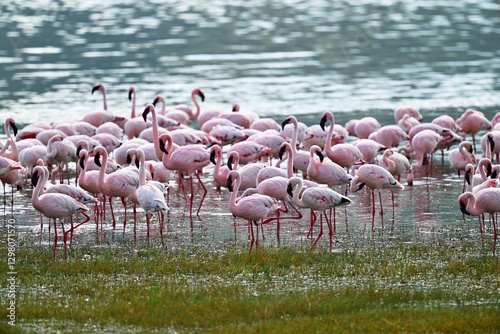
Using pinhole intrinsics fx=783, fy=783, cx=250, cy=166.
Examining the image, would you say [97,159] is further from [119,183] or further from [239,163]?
[239,163]

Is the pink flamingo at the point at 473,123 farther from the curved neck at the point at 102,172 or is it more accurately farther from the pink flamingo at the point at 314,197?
the curved neck at the point at 102,172

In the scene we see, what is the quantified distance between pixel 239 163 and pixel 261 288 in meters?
5.58

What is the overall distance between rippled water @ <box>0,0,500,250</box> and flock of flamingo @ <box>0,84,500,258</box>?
1.95ft

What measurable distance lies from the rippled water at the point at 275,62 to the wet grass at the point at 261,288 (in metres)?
1.46

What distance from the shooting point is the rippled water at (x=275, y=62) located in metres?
20.3

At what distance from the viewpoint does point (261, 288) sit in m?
7.63

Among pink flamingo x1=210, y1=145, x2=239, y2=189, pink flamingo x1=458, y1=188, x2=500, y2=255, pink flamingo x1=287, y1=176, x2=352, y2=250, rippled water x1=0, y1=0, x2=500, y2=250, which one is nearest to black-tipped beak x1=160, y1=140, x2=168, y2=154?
pink flamingo x1=210, y1=145, x2=239, y2=189

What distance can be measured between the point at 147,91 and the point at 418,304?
17864 mm

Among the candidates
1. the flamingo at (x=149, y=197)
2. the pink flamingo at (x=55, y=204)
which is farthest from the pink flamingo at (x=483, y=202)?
the pink flamingo at (x=55, y=204)

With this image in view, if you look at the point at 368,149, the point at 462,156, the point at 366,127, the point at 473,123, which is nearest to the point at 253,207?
the point at 368,149

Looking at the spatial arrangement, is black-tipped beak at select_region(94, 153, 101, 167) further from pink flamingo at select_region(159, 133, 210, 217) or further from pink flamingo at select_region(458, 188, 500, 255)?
pink flamingo at select_region(458, 188, 500, 255)

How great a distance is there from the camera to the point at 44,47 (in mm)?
33219

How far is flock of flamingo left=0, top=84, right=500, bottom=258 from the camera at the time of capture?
9453 mm

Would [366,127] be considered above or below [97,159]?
Result: below
